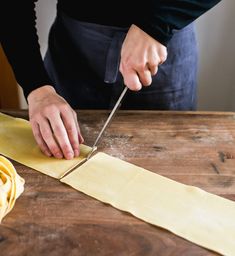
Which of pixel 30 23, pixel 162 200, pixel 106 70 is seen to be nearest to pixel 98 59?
pixel 106 70

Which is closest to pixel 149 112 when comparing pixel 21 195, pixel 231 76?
pixel 21 195

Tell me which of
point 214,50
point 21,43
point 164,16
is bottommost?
point 214,50

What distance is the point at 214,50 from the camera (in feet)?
3.96

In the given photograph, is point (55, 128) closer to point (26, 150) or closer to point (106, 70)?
point (26, 150)

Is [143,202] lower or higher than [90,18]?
lower

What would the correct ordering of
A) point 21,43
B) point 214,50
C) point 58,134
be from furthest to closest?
point 214,50 → point 21,43 → point 58,134

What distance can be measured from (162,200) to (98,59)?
1.36 ft

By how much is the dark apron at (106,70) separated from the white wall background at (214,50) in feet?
0.61

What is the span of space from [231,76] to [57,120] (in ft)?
2.41

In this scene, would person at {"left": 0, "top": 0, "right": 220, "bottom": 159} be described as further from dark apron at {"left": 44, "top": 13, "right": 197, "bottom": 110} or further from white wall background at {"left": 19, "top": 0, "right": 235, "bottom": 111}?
white wall background at {"left": 19, "top": 0, "right": 235, "bottom": 111}

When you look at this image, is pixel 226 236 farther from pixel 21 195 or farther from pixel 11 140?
pixel 11 140

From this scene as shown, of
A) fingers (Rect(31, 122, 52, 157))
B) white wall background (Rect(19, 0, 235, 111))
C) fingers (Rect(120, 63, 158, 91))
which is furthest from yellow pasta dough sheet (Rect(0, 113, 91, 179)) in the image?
white wall background (Rect(19, 0, 235, 111))

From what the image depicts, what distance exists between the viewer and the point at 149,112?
838 millimetres

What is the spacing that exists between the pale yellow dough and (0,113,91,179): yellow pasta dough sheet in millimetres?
69
